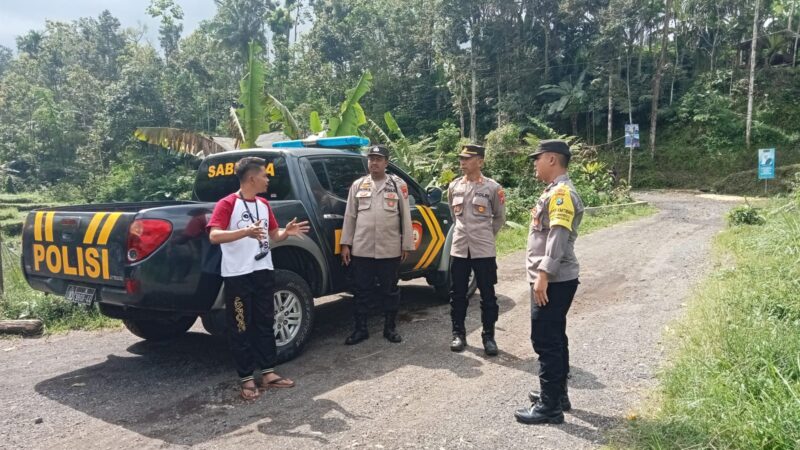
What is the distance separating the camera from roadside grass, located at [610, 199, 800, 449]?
296 cm

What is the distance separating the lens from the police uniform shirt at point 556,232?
3.38 meters

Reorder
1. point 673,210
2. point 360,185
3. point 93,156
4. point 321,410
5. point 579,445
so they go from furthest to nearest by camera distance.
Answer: point 93,156
point 673,210
point 360,185
point 321,410
point 579,445

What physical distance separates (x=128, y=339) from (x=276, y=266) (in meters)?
1.94

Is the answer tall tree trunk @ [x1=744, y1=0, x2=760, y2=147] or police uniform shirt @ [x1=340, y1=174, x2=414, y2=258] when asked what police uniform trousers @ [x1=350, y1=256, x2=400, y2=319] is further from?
tall tree trunk @ [x1=744, y1=0, x2=760, y2=147]

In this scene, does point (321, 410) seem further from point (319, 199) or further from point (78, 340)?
point (78, 340)

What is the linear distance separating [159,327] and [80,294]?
4.34 feet

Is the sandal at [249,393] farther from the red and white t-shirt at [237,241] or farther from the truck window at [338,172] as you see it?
the truck window at [338,172]

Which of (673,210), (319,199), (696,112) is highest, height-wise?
(696,112)

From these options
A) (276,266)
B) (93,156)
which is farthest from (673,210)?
(93,156)

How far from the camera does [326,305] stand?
7.01 meters

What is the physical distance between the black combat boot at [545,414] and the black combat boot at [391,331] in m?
1.91

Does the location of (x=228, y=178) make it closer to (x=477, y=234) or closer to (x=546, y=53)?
(x=477, y=234)

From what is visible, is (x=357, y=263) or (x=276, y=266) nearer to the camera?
(x=276, y=266)

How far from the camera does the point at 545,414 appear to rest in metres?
3.53
